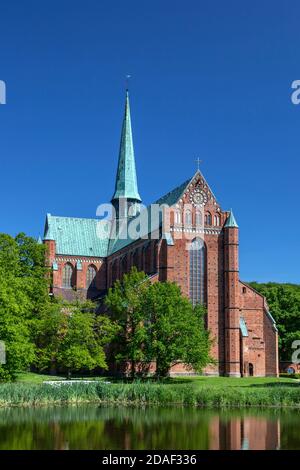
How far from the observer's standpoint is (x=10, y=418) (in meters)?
34.1

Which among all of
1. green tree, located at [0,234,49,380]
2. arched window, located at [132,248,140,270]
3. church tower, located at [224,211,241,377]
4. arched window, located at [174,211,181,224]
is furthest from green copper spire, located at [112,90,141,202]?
green tree, located at [0,234,49,380]

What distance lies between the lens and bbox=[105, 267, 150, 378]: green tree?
61844 mm

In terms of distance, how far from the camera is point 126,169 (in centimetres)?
9575

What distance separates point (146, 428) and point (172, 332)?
29127 millimetres

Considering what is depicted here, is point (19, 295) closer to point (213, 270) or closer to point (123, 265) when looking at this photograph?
point (213, 270)

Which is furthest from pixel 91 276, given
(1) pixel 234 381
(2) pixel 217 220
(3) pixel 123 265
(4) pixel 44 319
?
(1) pixel 234 381

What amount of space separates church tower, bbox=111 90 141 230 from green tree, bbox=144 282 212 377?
101 ft

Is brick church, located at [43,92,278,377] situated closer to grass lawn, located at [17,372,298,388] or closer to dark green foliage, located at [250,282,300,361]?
grass lawn, located at [17,372,298,388]

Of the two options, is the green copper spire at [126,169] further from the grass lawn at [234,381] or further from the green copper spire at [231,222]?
the grass lawn at [234,381]

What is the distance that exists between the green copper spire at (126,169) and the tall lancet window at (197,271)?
2500 cm

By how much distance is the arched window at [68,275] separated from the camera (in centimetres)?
9019

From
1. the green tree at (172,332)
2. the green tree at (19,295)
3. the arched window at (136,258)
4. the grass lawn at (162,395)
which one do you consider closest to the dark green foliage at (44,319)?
the green tree at (19,295)

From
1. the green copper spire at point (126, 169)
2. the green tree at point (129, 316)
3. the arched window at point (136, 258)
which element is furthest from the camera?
the green copper spire at point (126, 169)
